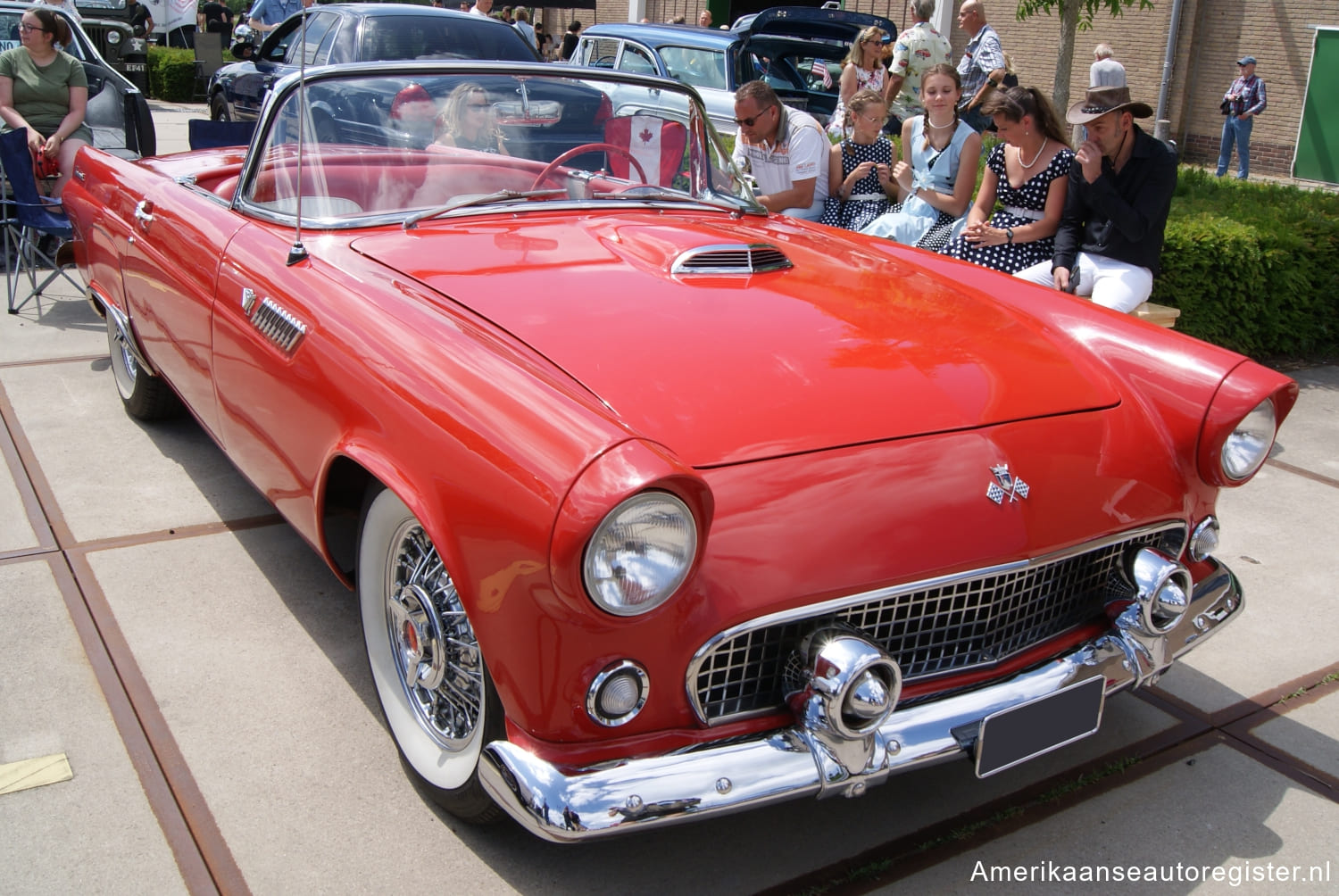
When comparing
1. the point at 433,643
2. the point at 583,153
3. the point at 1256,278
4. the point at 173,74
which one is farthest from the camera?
the point at 173,74

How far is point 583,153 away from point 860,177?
116 inches

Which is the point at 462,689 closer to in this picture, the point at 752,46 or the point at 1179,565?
the point at 1179,565

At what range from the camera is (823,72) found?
10.8m

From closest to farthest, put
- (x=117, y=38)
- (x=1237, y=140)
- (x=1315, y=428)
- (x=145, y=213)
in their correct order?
(x=145, y=213) → (x=1315, y=428) → (x=117, y=38) → (x=1237, y=140)

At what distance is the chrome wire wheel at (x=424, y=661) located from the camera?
2.30 m

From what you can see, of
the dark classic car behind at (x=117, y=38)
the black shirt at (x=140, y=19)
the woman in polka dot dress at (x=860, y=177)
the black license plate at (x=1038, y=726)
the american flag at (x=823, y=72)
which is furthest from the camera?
the black shirt at (x=140, y=19)

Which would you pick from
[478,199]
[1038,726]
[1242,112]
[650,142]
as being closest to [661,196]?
[650,142]

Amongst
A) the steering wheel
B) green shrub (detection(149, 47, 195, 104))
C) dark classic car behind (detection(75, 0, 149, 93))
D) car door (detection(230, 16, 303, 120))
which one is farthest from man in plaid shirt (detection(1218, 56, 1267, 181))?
green shrub (detection(149, 47, 195, 104))

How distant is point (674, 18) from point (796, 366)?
76.4 ft

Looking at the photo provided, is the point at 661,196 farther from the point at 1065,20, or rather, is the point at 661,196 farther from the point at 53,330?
the point at 1065,20

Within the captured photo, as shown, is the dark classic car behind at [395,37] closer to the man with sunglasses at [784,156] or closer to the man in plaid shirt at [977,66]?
the man with sunglasses at [784,156]

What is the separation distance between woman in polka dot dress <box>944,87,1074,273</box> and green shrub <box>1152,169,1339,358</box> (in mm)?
1391

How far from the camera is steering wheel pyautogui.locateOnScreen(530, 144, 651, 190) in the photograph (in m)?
3.47

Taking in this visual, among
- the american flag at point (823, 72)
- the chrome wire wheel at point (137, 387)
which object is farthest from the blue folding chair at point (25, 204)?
the american flag at point (823, 72)
